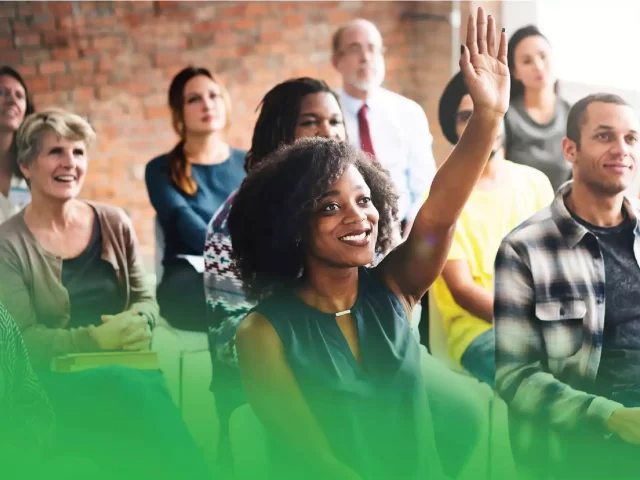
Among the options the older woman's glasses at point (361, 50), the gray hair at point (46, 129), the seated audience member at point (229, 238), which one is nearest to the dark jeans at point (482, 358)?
the seated audience member at point (229, 238)

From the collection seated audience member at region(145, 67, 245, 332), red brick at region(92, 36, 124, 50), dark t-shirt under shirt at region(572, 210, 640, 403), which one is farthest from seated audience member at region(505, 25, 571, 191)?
red brick at region(92, 36, 124, 50)

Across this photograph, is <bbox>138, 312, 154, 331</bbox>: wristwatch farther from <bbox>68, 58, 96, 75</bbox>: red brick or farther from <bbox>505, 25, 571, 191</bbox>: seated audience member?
<bbox>505, 25, 571, 191</bbox>: seated audience member

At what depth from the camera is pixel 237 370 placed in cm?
275

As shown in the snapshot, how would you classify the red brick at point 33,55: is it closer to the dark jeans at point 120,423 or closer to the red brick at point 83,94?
the red brick at point 83,94

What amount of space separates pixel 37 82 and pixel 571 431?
1.93 metres

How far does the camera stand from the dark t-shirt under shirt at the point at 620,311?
272cm

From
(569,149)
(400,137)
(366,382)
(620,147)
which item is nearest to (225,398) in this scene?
(366,382)

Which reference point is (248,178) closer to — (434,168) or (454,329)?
(434,168)

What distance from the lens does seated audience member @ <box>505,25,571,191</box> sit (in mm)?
2842

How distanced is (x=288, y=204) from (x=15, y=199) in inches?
35.9

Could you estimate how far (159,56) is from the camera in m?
2.83

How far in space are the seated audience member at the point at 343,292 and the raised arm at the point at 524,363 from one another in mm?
295

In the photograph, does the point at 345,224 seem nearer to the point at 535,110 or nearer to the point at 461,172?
the point at 461,172

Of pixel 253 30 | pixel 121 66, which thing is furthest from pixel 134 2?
pixel 253 30
